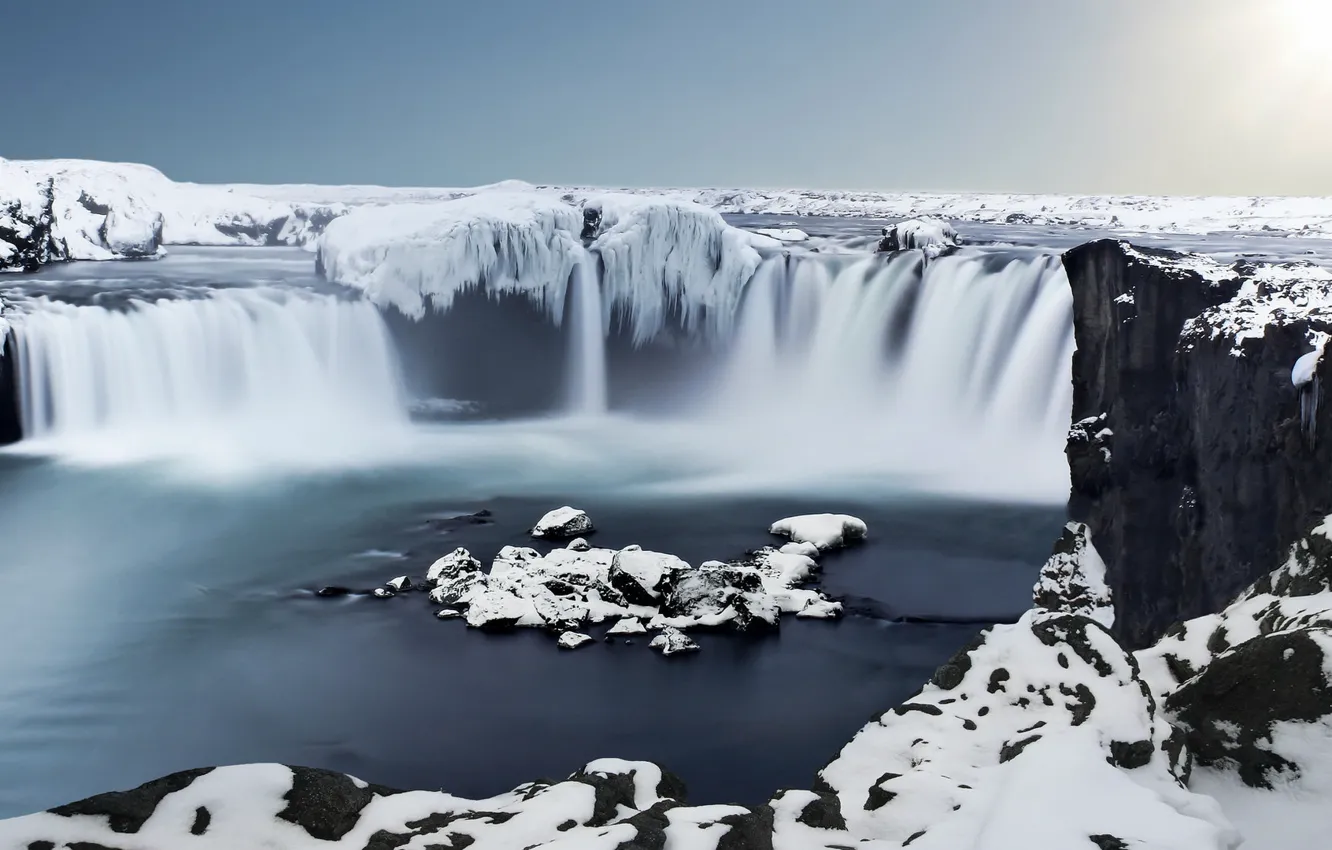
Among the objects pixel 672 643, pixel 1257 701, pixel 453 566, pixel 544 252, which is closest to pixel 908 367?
pixel 544 252

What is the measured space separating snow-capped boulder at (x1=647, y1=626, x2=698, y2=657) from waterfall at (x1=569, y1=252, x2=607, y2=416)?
10.4 m

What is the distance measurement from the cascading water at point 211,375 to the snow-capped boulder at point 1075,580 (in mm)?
11319

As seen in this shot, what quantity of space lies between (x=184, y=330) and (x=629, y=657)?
11396 mm

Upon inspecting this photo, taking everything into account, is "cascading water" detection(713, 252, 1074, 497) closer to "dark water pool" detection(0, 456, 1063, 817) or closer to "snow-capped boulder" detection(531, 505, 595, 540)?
"dark water pool" detection(0, 456, 1063, 817)

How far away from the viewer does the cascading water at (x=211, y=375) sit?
14867mm

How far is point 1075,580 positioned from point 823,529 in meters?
2.94

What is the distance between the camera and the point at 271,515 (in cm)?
1329

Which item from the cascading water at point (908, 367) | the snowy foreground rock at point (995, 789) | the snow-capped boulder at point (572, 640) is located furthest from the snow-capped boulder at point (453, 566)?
the cascading water at point (908, 367)

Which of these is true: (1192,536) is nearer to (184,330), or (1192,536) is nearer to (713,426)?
(713,426)

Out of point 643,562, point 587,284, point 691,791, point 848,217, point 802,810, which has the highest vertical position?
point 848,217

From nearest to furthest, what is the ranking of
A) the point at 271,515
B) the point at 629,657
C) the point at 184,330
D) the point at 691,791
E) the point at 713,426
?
the point at 691,791 < the point at 629,657 < the point at 271,515 < the point at 184,330 < the point at 713,426

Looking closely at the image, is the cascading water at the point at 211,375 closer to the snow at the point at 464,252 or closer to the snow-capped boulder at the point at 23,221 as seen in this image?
the snow at the point at 464,252

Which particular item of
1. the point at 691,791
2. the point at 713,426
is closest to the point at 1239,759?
the point at 691,791

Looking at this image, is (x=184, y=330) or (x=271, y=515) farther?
(x=184, y=330)
